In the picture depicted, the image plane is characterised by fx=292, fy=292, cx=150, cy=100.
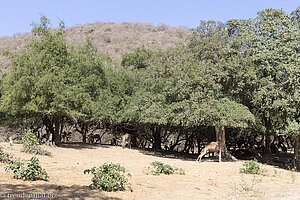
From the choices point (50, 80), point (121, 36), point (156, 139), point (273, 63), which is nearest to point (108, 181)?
point (50, 80)

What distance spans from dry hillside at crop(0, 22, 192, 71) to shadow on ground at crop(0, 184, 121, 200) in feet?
A: 178

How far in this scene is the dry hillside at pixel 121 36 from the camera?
66000 millimetres

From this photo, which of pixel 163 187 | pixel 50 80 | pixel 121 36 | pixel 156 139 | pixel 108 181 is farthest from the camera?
pixel 121 36

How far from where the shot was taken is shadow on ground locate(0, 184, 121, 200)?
238 inches

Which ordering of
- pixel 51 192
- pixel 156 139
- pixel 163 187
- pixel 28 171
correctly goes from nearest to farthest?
pixel 51 192
pixel 28 171
pixel 163 187
pixel 156 139

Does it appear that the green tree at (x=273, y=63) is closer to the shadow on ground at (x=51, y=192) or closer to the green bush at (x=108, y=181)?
the green bush at (x=108, y=181)

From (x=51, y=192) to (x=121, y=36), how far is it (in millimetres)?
71050

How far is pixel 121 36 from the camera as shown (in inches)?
2950

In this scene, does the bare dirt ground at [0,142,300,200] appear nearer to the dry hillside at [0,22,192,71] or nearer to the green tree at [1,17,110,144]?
the green tree at [1,17,110,144]

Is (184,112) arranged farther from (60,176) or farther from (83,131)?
(83,131)

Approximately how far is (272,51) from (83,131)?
18797mm

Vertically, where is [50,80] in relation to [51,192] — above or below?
above

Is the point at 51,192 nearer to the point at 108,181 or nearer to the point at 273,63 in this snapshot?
the point at 108,181

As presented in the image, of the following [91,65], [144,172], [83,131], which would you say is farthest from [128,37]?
[144,172]
